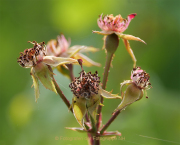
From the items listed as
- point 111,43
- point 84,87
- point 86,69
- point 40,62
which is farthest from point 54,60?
point 86,69

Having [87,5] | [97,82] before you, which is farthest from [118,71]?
[97,82]

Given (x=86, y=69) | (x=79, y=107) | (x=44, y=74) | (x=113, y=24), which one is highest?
(x=113, y=24)

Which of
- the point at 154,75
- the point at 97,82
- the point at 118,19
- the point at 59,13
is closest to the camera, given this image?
the point at 97,82

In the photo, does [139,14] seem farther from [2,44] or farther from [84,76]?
[84,76]

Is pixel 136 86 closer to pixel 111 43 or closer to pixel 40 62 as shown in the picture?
pixel 111 43

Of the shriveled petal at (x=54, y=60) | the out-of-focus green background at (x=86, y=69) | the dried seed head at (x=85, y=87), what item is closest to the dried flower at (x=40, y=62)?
the shriveled petal at (x=54, y=60)

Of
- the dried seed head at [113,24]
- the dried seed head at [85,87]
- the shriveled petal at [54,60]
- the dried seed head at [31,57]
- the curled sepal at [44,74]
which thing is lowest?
the dried seed head at [85,87]

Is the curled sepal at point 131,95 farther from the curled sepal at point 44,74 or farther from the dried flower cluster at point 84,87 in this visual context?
the curled sepal at point 44,74

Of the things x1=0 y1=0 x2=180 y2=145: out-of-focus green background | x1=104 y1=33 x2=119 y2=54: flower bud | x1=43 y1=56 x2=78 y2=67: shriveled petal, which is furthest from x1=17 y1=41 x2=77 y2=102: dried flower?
x1=0 y1=0 x2=180 y2=145: out-of-focus green background
